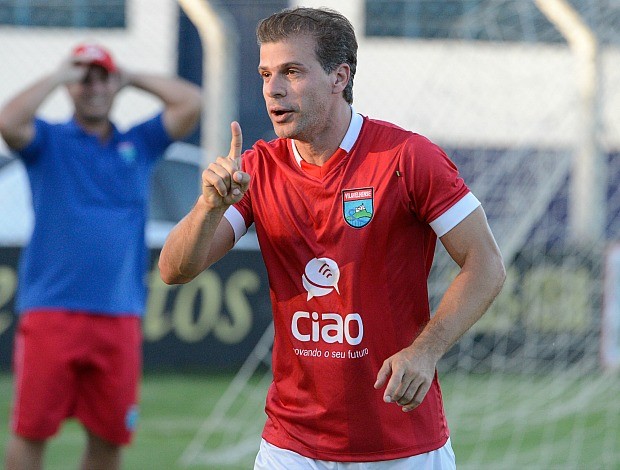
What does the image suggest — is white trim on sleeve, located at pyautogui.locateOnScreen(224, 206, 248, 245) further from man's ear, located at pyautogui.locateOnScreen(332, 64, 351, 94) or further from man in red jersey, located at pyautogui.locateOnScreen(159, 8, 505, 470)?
Answer: man's ear, located at pyautogui.locateOnScreen(332, 64, 351, 94)

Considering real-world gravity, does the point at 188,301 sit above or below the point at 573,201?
below

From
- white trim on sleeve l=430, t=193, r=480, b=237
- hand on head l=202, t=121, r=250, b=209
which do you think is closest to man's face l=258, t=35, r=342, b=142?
hand on head l=202, t=121, r=250, b=209

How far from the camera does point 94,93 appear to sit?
5.79 m

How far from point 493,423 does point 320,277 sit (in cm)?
474

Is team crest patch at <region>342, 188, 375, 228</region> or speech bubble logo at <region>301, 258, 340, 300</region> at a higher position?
team crest patch at <region>342, 188, 375, 228</region>

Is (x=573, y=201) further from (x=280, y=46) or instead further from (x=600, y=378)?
(x=280, y=46)

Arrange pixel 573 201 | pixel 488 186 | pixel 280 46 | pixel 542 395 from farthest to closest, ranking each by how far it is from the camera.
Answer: pixel 573 201 → pixel 542 395 → pixel 488 186 → pixel 280 46

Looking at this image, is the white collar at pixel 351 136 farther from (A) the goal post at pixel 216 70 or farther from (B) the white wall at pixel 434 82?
(A) the goal post at pixel 216 70

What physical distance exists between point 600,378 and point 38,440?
420 centimetres

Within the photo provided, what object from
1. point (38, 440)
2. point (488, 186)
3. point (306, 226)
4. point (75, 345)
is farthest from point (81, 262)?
point (488, 186)

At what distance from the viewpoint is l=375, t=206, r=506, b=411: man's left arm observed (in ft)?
10.7

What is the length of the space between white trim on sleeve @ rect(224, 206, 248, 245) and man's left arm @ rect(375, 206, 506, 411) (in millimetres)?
614

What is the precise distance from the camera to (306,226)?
11.7ft

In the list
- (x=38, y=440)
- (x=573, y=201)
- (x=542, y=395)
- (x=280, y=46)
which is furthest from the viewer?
(x=573, y=201)
